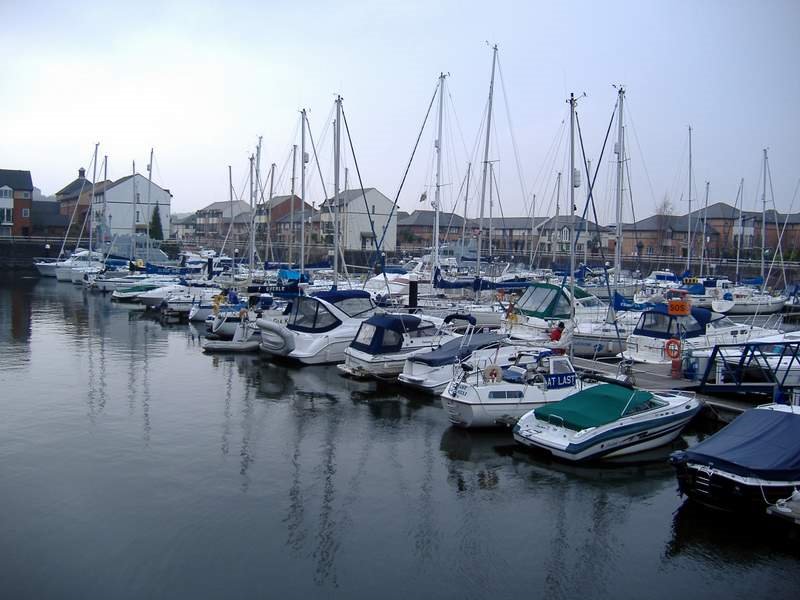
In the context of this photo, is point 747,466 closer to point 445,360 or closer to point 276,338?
point 445,360

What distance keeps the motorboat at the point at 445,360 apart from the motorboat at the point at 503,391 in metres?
1.72

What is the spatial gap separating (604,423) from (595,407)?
507mm

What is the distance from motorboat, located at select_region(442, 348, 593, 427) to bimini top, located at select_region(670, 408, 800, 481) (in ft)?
15.8

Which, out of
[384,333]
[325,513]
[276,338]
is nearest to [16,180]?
[276,338]

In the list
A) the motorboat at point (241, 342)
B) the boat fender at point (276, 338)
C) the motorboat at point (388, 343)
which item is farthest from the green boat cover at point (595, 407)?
the motorboat at point (241, 342)

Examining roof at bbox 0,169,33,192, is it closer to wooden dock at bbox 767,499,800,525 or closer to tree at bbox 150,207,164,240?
tree at bbox 150,207,164,240

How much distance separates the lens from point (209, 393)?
840 inches

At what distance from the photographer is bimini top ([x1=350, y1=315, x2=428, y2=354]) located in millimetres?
23344

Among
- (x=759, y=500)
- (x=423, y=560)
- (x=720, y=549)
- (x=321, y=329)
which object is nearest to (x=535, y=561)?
(x=423, y=560)

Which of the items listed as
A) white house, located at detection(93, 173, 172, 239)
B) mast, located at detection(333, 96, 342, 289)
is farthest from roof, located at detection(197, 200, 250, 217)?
mast, located at detection(333, 96, 342, 289)

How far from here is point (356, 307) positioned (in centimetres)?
2756

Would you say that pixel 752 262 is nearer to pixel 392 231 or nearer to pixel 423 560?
pixel 392 231

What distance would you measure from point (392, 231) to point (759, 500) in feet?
278

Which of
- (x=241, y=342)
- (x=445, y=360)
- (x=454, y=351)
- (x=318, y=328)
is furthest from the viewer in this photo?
(x=241, y=342)
